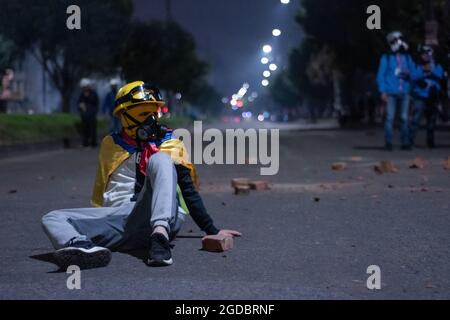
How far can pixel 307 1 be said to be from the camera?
53.4 meters

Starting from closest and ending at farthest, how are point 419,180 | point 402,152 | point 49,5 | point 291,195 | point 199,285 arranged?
point 199,285, point 291,195, point 419,180, point 402,152, point 49,5

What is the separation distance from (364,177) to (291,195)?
99.7 inches

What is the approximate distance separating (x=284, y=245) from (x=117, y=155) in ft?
4.76

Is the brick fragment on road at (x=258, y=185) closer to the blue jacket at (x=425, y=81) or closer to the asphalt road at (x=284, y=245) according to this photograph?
the asphalt road at (x=284, y=245)

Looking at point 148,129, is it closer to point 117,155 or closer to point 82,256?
point 117,155

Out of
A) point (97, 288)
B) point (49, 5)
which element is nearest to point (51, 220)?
point (97, 288)

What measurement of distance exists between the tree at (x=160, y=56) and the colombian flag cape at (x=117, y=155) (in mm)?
44308

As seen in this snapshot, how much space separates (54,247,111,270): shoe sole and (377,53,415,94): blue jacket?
13.3 meters

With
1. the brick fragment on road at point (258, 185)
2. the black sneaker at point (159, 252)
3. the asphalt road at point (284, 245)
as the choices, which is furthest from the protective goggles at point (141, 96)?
the brick fragment on road at point (258, 185)

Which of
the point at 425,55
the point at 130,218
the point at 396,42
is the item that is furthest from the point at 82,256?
the point at 425,55

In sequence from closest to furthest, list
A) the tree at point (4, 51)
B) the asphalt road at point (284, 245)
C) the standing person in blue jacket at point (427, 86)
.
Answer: the asphalt road at point (284, 245)
the standing person in blue jacket at point (427, 86)
the tree at point (4, 51)

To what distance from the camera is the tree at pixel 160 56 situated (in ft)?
189

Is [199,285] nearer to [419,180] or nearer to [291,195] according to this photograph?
[291,195]

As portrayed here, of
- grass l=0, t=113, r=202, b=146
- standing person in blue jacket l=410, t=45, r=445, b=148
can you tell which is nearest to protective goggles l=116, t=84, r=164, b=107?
standing person in blue jacket l=410, t=45, r=445, b=148
